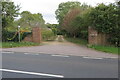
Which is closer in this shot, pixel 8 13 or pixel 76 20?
pixel 8 13

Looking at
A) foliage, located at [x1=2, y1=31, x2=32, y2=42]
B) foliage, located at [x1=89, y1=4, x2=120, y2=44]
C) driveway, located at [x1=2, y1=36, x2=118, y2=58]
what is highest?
foliage, located at [x1=89, y1=4, x2=120, y2=44]

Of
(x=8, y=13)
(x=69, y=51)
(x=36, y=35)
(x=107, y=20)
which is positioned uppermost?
(x=8, y=13)

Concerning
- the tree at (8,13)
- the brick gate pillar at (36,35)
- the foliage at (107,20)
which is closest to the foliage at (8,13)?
the tree at (8,13)

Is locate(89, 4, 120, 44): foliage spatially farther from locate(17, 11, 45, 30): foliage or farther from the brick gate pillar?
locate(17, 11, 45, 30): foliage

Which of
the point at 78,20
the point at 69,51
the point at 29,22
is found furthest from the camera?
the point at 29,22

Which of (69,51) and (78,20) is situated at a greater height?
(78,20)

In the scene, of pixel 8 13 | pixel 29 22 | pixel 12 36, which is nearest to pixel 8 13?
pixel 8 13

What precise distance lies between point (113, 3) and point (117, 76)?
11.6 m

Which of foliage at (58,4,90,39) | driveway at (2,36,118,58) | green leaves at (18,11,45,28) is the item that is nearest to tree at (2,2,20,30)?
driveway at (2,36,118,58)

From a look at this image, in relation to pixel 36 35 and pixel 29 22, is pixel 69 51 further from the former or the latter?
pixel 29 22

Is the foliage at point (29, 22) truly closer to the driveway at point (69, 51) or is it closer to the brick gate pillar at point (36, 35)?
the brick gate pillar at point (36, 35)

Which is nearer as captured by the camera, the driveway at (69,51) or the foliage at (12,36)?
the driveway at (69,51)

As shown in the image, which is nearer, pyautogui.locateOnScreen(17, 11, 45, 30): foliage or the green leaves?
pyautogui.locateOnScreen(17, 11, 45, 30): foliage

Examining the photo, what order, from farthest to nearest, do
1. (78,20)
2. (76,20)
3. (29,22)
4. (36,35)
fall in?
1. (29,22)
2. (76,20)
3. (78,20)
4. (36,35)
